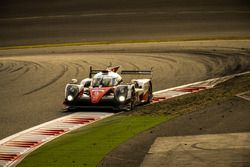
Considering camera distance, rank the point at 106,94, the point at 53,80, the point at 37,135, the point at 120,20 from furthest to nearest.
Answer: the point at 120,20 < the point at 53,80 < the point at 106,94 < the point at 37,135

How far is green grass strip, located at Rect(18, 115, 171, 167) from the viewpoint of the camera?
18.0 meters

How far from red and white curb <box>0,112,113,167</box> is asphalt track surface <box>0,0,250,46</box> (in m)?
21.1

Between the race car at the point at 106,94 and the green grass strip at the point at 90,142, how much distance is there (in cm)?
92

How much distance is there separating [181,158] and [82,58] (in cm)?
2234

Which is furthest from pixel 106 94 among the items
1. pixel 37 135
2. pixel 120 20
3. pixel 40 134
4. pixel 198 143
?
pixel 120 20

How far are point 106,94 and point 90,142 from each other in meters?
4.80

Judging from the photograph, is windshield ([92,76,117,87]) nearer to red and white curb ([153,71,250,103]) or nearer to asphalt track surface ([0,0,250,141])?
asphalt track surface ([0,0,250,141])

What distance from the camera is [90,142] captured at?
1992cm

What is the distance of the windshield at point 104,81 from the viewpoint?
25.0 meters

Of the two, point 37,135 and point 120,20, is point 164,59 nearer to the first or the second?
point 120,20

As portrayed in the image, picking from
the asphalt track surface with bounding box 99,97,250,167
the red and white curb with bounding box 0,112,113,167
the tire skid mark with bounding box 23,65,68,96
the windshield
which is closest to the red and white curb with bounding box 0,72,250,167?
the red and white curb with bounding box 0,112,113,167

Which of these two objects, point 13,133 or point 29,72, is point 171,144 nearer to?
point 13,133

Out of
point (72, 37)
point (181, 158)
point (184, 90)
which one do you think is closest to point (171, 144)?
point (181, 158)

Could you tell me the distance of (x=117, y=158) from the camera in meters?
17.6
